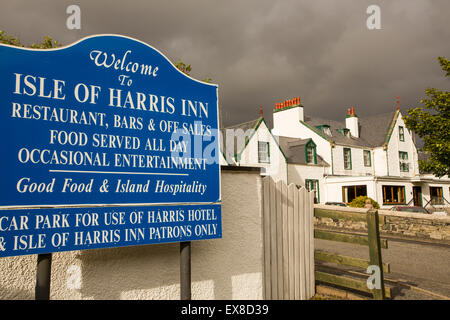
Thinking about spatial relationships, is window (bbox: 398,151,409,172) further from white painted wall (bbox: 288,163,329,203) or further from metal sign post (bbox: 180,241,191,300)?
metal sign post (bbox: 180,241,191,300)

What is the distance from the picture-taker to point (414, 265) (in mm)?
8445

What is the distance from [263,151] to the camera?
24.5 metres

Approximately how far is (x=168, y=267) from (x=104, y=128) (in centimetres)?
183

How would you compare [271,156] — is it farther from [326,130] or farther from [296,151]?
[326,130]

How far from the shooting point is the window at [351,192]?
27.5 m

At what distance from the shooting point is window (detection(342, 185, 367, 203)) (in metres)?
27.5

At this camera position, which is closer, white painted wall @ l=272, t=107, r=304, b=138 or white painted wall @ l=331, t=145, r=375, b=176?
white painted wall @ l=331, t=145, r=375, b=176

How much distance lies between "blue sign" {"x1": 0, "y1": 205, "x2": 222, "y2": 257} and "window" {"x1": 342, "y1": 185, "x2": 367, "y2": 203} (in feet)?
84.9

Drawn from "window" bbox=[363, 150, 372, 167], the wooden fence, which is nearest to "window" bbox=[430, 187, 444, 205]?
"window" bbox=[363, 150, 372, 167]

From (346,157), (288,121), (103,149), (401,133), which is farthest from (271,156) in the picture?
(103,149)

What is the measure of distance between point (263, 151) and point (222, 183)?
2038 centimetres

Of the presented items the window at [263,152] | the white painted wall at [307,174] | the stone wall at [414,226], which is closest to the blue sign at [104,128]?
the stone wall at [414,226]

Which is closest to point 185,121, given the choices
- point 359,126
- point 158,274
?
point 158,274
